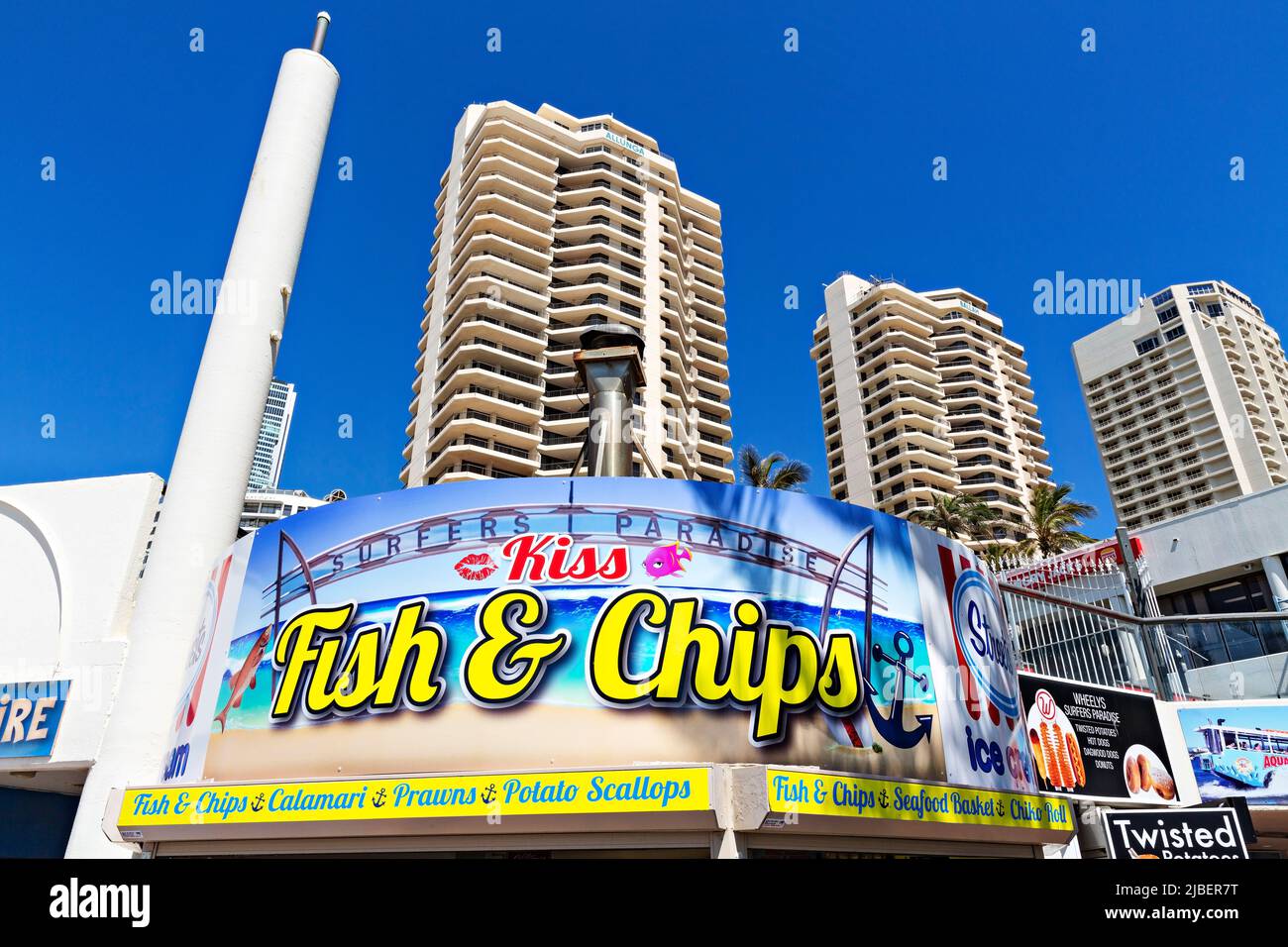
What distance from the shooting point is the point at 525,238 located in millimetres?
85125

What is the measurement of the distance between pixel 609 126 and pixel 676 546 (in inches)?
3755

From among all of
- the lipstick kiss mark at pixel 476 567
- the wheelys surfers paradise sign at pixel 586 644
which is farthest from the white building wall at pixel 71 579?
the lipstick kiss mark at pixel 476 567

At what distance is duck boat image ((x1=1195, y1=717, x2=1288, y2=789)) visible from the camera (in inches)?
659

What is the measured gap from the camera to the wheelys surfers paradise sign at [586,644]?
426 inches

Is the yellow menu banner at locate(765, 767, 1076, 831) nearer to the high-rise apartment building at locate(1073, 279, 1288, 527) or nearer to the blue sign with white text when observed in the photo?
the blue sign with white text

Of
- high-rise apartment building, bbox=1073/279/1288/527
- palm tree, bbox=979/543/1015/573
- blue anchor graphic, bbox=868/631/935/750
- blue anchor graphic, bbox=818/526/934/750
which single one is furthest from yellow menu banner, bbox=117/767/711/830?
high-rise apartment building, bbox=1073/279/1288/527

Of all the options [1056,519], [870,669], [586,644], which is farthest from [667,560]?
[1056,519]

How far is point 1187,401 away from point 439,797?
153m

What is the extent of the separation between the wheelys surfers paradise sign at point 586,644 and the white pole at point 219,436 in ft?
15.7

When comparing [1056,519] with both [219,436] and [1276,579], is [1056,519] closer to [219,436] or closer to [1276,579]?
[1276,579]

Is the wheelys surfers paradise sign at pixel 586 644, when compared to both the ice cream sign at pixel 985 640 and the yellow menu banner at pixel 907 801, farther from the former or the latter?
the yellow menu banner at pixel 907 801

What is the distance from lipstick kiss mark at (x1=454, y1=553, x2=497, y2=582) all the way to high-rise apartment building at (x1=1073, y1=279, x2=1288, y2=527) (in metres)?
133

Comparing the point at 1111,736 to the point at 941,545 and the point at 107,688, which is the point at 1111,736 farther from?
the point at 107,688
